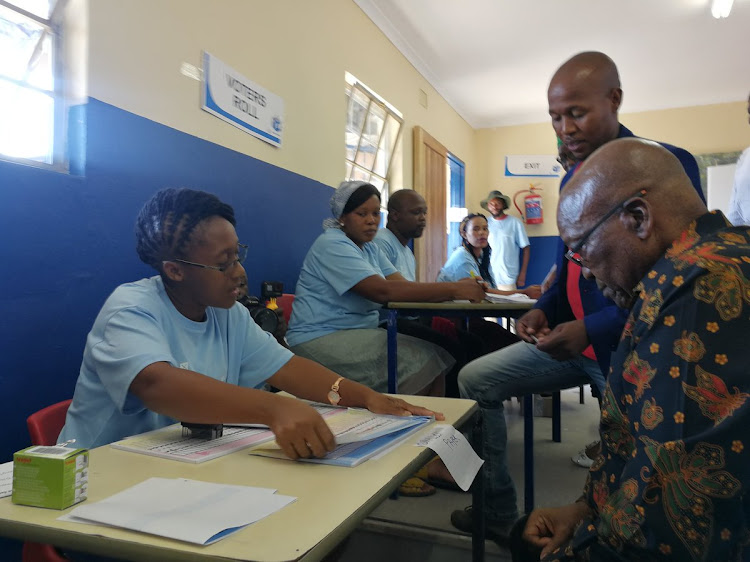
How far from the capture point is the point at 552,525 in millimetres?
1000

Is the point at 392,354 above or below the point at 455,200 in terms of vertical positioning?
A: below

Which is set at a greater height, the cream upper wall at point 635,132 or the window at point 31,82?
the cream upper wall at point 635,132

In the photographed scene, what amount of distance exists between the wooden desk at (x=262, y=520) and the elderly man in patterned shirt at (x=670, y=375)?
0.30m

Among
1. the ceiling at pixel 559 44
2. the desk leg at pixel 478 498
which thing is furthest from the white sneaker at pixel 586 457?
the ceiling at pixel 559 44

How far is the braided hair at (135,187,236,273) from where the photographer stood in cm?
131

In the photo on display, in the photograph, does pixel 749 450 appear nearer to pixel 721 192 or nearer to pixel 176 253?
pixel 176 253

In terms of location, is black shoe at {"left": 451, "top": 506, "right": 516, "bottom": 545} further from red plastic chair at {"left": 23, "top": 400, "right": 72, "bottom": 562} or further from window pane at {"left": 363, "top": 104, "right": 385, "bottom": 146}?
window pane at {"left": 363, "top": 104, "right": 385, "bottom": 146}

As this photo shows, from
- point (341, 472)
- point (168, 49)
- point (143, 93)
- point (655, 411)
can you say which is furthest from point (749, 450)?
point (168, 49)

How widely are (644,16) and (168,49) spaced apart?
419 centimetres

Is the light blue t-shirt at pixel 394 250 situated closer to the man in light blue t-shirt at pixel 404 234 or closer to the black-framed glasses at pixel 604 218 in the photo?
the man in light blue t-shirt at pixel 404 234

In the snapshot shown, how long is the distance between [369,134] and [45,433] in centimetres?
378

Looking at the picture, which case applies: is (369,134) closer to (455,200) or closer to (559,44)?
(559,44)

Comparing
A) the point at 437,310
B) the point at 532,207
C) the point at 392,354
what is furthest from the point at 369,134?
the point at 532,207

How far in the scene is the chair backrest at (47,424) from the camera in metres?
1.13
